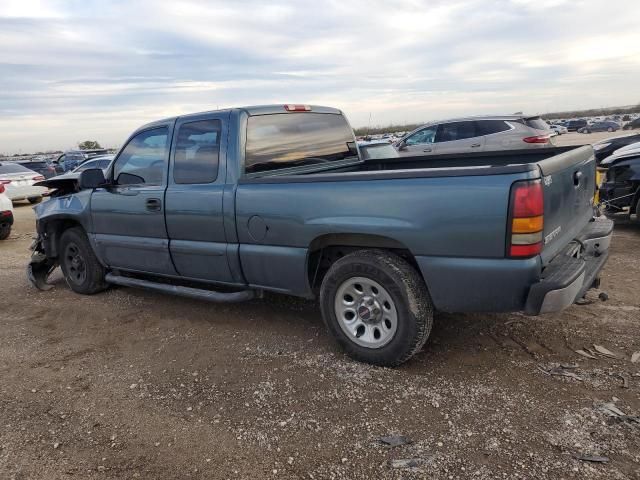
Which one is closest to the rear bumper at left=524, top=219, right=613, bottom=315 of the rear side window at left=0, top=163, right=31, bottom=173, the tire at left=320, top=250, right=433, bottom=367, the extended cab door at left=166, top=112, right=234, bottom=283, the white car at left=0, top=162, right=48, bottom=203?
the tire at left=320, top=250, right=433, bottom=367

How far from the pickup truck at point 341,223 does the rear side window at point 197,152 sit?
1 centimetres

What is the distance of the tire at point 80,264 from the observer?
5.96 m

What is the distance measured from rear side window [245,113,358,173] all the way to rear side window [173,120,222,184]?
314 millimetres

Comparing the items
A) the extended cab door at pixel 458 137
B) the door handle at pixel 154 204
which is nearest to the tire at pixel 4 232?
the door handle at pixel 154 204

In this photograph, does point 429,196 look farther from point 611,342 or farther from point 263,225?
point 611,342

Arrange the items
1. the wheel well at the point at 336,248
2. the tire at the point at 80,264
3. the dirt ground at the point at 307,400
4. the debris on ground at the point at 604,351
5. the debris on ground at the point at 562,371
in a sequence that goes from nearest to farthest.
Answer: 1. the dirt ground at the point at 307,400
2. the debris on ground at the point at 562,371
3. the wheel well at the point at 336,248
4. the debris on ground at the point at 604,351
5. the tire at the point at 80,264

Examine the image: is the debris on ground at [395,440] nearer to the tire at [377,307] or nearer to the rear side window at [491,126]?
the tire at [377,307]

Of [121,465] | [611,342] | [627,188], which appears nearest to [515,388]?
[611,342]

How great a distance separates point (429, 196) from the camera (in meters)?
3.27

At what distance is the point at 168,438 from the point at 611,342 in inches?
126

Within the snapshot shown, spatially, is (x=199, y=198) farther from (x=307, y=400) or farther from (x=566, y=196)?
(x=566, y=196)

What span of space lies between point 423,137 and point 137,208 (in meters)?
9.98

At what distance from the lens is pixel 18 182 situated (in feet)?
54.2

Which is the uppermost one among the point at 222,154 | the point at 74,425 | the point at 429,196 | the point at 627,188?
the point at 222,154
